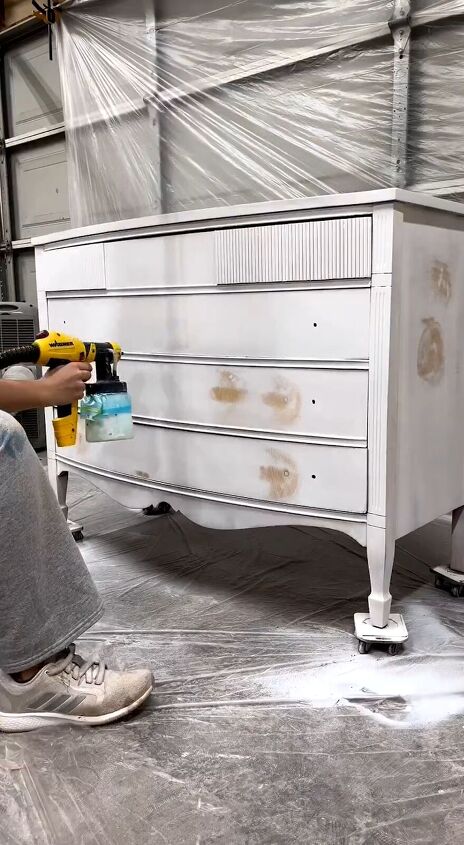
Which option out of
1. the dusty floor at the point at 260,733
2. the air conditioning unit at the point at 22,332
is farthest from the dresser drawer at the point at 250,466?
the air conditioning unit at the point at 22,332

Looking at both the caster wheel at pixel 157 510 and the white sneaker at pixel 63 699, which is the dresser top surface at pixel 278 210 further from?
the caster wheel at pixel 157 510

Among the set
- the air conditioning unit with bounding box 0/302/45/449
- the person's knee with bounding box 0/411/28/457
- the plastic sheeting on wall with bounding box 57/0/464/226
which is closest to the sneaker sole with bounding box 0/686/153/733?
the person's knee with bounding box 0/411/28/457

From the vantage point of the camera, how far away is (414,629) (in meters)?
1.39

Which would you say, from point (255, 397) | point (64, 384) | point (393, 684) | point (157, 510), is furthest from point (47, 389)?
point (157, 510)

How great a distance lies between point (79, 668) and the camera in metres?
1.11

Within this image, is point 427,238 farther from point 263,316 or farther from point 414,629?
point 414,629

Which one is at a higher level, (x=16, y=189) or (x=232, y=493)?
(x=16, y=189)

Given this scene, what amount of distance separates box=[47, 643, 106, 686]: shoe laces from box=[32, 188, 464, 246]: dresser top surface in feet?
2.93

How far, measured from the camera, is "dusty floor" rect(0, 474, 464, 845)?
855 mm

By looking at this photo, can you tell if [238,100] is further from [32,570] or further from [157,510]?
[32,570]

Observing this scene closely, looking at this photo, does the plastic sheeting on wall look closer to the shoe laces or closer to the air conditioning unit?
the air conditioning unit

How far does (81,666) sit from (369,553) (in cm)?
59

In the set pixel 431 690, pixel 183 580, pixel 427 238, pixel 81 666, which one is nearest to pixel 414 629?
pixel 431 690

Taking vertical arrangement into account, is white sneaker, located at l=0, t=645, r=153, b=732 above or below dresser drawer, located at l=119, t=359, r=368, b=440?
below
